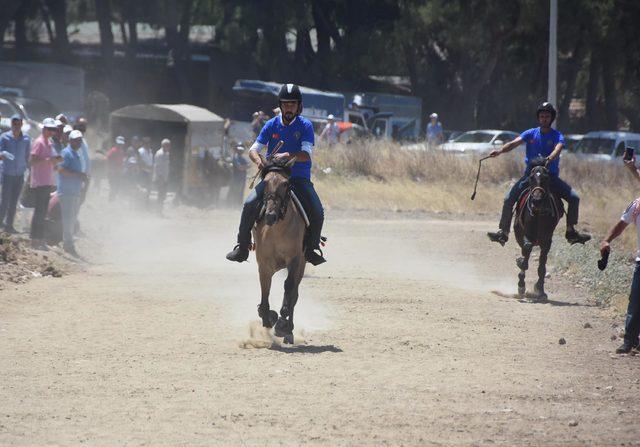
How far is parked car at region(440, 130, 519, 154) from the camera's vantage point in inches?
1638

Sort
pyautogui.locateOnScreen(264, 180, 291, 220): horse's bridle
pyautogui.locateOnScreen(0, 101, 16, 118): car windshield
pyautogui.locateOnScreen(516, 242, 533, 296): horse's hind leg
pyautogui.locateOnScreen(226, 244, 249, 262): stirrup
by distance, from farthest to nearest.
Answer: pyautogui.locateOnScreen(0, 101, 16, 118): car windshield < pyautogui.locateOnScreen(516, 242, 533, 296): horse's hind leg < pyautogui.locateOnScreen(226, 244, 249, 262): stirrup < pyautogui.locateOnScreen(264, 180, 291, 220): horse's bridle

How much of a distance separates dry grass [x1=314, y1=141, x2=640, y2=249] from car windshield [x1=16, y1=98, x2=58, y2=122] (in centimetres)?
1040

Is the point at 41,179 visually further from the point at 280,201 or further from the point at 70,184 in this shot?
the point at 280,201

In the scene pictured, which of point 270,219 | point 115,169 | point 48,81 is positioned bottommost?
point 115,169

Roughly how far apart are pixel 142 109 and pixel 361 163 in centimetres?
717

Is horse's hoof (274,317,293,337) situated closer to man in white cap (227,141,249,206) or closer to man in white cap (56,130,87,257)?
man in white cap (56,130,87,257)

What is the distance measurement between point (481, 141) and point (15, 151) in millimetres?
26466

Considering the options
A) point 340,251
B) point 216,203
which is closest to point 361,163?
point 216,203

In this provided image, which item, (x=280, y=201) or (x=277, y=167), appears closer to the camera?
(x=280, y=201)

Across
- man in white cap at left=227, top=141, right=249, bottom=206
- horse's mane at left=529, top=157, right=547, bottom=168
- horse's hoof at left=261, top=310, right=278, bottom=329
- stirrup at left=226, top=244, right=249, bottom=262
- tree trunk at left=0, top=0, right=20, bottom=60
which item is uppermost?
tree trunk at left=0, top=0, right=20, bottom=60

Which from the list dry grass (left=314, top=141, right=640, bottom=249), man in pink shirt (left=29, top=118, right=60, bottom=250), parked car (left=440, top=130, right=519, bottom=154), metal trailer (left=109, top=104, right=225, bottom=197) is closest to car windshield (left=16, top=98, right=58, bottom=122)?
metal trailer (left=109, top=104, right=225, bottom=197)

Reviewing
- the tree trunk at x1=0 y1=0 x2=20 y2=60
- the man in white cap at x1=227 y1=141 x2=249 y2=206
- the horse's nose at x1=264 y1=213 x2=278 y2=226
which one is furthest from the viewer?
the tree trunk at x1=0 y1=0 x2=20 y2=60

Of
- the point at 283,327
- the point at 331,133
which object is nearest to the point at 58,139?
the point at 283,327

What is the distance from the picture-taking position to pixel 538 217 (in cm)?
1731
